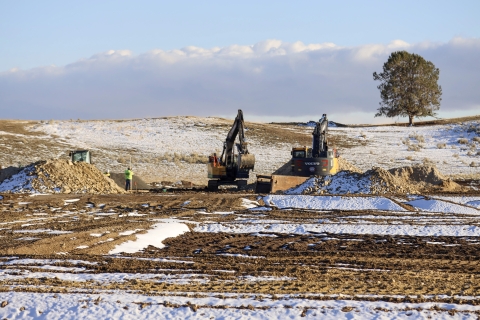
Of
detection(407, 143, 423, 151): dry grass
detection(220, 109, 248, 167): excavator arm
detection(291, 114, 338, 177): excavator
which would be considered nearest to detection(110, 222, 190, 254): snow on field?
detection(291, 114, 338, 177): excavator

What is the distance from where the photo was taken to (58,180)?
100 ft

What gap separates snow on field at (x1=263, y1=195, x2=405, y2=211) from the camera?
25.2m

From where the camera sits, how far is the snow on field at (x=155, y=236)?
15.5 metres

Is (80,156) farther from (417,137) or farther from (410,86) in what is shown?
(410,86)

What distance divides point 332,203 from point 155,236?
1014 cm

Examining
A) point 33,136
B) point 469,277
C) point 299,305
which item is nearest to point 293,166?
point 469,277

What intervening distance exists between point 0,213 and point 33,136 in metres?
34.8

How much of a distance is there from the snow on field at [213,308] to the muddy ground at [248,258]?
46 cm

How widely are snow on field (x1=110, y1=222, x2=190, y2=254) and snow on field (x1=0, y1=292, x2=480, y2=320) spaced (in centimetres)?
559

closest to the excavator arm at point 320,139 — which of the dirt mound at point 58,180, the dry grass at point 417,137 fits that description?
the dirt mound at point 58,180

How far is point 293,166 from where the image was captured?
109 feet

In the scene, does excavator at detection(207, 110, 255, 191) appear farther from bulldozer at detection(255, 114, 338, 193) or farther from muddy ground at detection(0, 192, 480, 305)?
muddy ground at detection(0, 192, 480, 305)

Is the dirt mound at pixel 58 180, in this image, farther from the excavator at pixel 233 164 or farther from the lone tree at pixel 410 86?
the lone tree at pixel 410 86

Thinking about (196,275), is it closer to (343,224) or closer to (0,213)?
(343,224)
